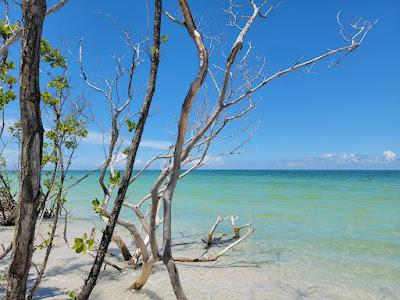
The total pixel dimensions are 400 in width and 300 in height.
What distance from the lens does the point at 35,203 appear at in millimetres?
2293

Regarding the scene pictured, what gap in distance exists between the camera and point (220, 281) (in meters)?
6.48

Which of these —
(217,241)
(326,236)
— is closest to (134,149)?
(217,241)

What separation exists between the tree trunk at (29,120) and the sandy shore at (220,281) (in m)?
3.72

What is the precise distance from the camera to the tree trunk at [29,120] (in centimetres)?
221

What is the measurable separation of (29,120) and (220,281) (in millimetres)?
5186

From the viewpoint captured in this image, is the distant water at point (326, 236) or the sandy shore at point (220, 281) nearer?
the sandy shore at point (220, 281)

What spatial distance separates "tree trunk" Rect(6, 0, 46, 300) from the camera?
221cm

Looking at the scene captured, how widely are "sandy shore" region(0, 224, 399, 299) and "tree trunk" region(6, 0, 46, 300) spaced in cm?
372

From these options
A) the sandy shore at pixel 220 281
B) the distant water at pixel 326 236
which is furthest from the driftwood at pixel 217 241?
the distant water at pixel 326 236

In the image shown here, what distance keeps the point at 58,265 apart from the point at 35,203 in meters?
5.71

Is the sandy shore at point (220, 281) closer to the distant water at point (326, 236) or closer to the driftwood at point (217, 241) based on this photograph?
the driftwood at point (217, 241)

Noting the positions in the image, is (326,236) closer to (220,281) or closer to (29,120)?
(220,281)

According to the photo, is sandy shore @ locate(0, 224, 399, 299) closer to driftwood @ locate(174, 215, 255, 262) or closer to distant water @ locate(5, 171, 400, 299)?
driftwood @ locate(174, 215, 255, 262)

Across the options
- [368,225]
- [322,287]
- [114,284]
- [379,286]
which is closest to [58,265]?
[114,284]
